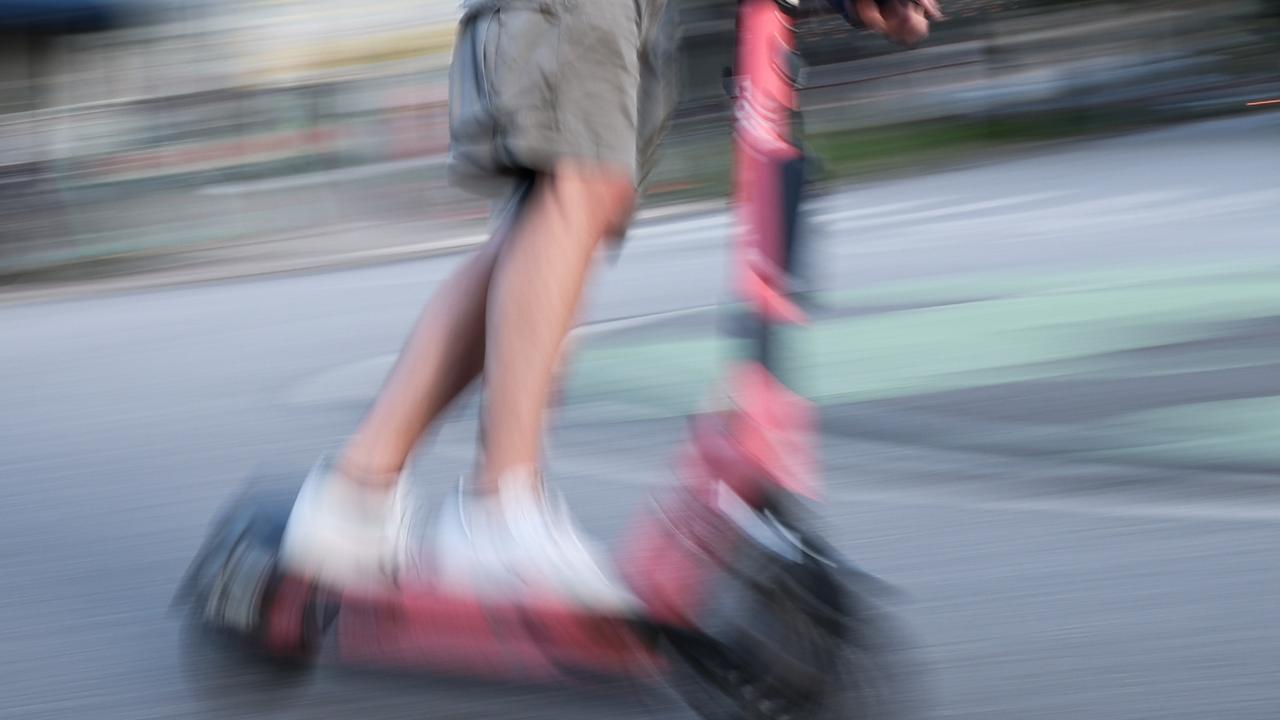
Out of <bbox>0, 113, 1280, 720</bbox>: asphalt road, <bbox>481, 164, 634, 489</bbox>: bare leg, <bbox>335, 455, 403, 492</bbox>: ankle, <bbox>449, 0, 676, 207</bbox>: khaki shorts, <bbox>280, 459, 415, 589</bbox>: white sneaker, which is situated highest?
<bbox>449, 0, 676, 207</bbox>: khaki shorts

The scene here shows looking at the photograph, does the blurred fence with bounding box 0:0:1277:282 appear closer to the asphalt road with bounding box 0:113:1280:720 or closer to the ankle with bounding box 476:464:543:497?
the asphalt road with bounding box 0:113:1280:720

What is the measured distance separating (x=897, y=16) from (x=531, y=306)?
0.58 m

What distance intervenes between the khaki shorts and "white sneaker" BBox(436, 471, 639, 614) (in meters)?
0.41

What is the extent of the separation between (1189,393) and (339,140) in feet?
28.5

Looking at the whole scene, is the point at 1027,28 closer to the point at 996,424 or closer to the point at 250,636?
the point at 996,424

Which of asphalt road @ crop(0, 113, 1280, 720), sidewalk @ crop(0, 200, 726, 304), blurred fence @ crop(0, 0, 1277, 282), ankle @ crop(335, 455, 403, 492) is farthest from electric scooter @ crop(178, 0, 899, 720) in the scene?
blurred fence @ crop(0, 0, 1277, 282)

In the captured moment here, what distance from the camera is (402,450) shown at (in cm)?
237

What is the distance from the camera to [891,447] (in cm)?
399

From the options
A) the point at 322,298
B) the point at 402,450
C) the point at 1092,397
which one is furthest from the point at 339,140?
the point at 402,450

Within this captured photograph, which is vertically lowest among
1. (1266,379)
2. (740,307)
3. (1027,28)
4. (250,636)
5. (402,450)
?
(1027,28)

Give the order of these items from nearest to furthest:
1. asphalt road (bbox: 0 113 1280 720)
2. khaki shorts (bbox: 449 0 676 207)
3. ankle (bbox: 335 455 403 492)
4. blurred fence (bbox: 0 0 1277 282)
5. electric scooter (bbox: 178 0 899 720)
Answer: electric scooter (bbox: 178 0 899 720), khaki shorts (bbox: 449 0 676 207), ankle (bbox: 335 455 403 492), asphalt road (bbox: 0 113 1280 720), blurred fence (bbox: 0 0 1277 282)

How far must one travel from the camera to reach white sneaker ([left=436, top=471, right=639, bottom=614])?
6.99 feet

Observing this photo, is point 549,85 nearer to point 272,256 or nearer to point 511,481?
point 511,481

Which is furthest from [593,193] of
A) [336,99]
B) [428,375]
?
[336,99]
